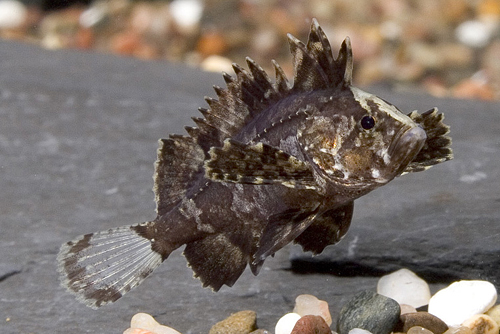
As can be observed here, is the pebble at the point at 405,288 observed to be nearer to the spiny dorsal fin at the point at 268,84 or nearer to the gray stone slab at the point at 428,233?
the gray stone slab at the point at 428,233

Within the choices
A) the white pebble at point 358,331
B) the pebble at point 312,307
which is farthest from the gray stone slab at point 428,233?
the white pebble at point 358,331

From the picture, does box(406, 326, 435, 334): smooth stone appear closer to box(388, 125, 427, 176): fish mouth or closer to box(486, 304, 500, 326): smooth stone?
box(486, 304, 500, 326): smooth stone

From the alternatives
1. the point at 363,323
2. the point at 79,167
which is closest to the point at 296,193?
the point at 363,323

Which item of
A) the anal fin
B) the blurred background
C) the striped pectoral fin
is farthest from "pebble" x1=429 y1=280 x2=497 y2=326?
the blurred background

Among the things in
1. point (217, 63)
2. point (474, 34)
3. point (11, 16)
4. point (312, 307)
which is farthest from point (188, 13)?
point (312, 307)

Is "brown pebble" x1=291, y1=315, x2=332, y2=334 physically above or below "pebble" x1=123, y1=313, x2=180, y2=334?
below

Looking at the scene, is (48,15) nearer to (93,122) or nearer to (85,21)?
(85,21)
